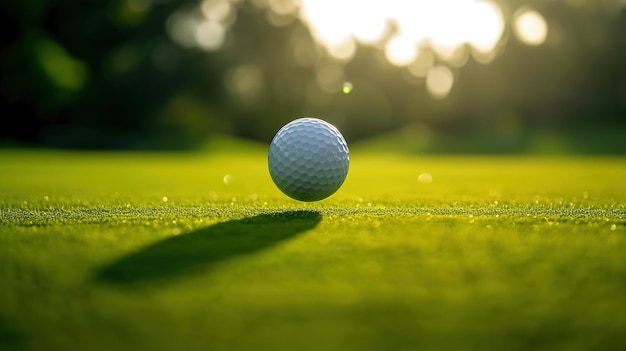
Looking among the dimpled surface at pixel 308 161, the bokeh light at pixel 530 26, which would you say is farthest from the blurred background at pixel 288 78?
the dimpled surface at pixel 308 161

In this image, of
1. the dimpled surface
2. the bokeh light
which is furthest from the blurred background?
the dimpled surface

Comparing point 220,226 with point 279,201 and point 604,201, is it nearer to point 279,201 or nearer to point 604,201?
point 279,201

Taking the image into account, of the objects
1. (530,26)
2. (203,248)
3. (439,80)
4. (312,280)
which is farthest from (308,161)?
(439,80)

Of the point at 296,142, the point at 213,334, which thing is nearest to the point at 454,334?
the point at 213,334

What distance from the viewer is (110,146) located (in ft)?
91.8

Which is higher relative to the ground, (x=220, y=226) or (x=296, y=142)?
(x=296, y=142)

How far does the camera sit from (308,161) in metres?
4.83

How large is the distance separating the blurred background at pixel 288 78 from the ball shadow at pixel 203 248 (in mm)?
21550

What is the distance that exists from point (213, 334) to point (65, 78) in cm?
2717

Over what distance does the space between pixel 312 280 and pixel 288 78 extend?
3977cm

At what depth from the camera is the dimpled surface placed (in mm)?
4836

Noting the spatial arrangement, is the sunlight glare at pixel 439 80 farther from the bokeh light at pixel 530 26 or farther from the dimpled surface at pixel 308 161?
the dimpled surface at pixel 308 161

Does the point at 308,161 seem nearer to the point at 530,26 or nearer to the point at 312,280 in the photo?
the point at 312,280

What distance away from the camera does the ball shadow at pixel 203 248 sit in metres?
2.70
